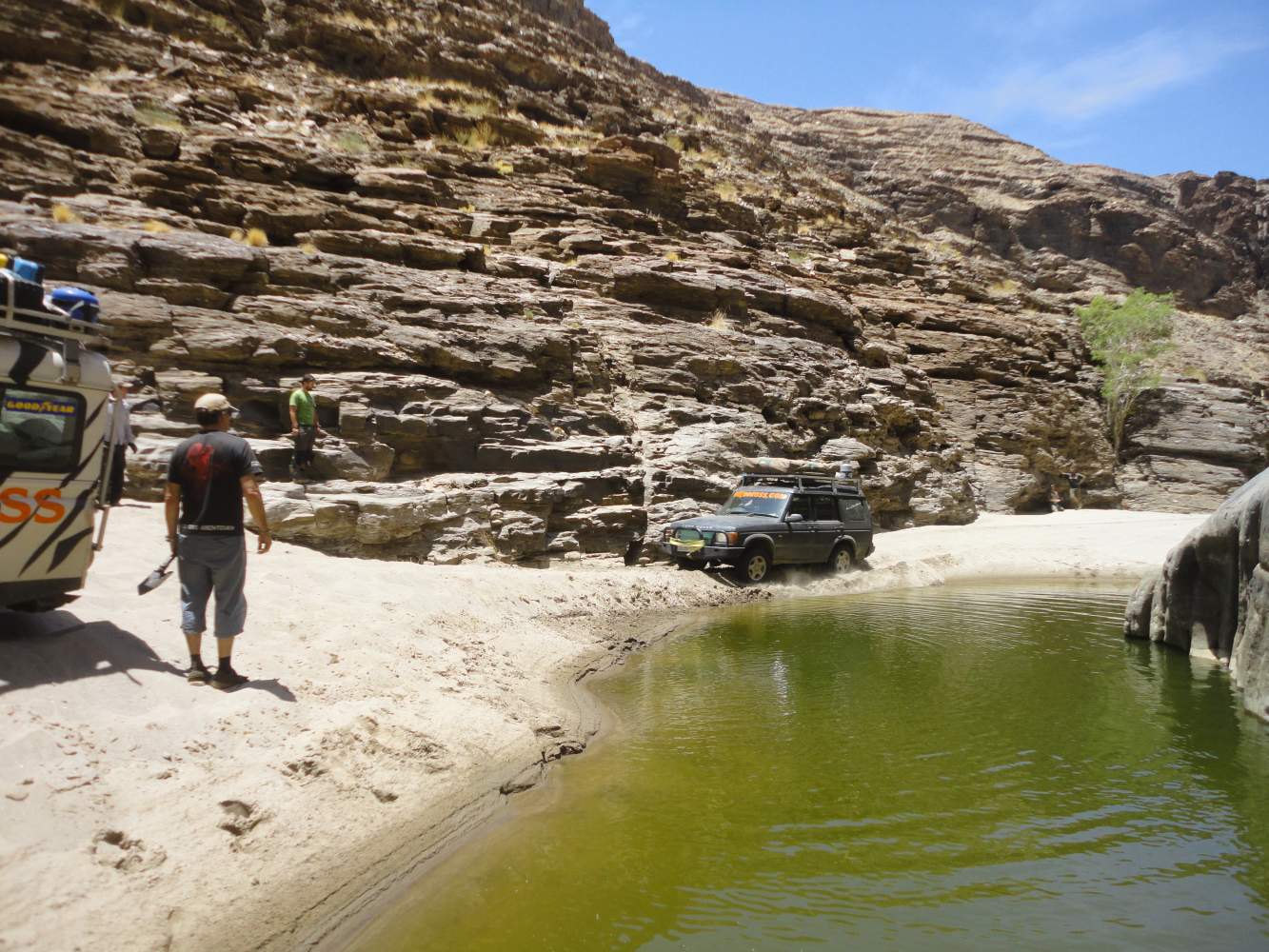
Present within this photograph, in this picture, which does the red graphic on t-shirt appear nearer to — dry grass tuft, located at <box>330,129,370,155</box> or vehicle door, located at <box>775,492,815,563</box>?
vehicle door, located at <box>775,492,815,563</box>

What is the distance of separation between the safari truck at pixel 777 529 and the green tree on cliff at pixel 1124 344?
2330 centimetres

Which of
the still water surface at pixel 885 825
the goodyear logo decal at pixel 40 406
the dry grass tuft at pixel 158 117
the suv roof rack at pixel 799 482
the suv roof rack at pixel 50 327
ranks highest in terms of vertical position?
the dry grass tuft at pixel 158 117

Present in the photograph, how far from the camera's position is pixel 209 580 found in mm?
5301

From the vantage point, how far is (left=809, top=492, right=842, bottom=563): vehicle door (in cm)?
1571

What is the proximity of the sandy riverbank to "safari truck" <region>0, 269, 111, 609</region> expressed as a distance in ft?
1.58

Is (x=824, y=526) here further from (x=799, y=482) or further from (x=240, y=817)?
(x=240, y=817)

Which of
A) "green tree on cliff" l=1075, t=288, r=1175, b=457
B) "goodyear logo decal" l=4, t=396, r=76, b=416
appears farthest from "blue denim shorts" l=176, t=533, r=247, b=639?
"green tree on cliff" l=1075, t=288, r=1175, b=457

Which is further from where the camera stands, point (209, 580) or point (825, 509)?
point (825, 509)

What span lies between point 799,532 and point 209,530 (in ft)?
39.6

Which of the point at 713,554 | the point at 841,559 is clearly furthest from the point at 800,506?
the point at 713,554

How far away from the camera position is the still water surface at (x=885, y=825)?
3592 millimetres

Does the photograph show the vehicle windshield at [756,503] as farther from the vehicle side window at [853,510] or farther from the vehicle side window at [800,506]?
the vehicle side window at [853,510]

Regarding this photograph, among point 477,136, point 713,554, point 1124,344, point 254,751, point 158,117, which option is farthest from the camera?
point 1124,344

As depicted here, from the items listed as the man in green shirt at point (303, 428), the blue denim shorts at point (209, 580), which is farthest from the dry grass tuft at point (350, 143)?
the blue denim shorts at point (209, 580)
